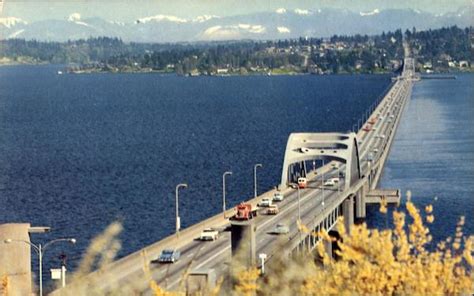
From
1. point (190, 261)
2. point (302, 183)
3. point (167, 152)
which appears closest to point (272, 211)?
point (302, 183)

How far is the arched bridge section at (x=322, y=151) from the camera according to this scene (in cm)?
4826

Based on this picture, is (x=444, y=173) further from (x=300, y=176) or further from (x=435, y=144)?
(x=435, y=144)

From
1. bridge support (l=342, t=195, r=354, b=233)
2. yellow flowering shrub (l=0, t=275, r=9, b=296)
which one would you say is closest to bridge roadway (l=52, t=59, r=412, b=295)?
bridge support (l=342, t=195, r=354, b=233)

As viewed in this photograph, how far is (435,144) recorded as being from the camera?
73.2 meters

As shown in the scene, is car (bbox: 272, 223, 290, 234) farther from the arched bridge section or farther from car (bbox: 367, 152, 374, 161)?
car (bbox: 367, 152, 374, 161)

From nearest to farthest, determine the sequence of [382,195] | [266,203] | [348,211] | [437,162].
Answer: [266,203] → [348,211] → [382,195] → [437,162]

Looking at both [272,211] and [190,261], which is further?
[272,211]

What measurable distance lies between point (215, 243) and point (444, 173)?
89.4ft

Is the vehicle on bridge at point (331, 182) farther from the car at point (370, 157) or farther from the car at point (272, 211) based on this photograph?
the car at point (370, 157)

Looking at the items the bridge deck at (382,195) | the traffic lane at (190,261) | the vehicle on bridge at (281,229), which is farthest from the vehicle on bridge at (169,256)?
the bridge deck at (382,195)

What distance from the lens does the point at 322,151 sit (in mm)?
49375

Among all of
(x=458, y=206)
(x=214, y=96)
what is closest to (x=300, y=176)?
(x=458, y=206)

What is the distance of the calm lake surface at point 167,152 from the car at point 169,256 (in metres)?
4.72

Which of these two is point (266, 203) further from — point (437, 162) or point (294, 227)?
point (437, 162)
